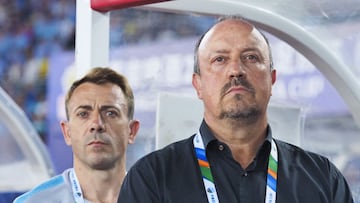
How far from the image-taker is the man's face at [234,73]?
3.96 feet

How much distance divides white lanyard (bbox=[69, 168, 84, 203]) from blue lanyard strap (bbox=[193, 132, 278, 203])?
1.34 feet

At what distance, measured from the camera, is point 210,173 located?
122cm

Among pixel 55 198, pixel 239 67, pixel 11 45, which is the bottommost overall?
pixel 55 198

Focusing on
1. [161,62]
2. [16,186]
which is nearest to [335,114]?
[161,62]

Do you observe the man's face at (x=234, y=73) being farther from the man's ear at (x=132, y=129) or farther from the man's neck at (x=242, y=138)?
the man's ear at (x=132, y=129)

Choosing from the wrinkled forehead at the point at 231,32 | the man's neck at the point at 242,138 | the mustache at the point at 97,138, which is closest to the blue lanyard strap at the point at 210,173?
the man's neck at the point at 242,138

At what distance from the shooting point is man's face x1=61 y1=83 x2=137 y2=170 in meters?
1.55

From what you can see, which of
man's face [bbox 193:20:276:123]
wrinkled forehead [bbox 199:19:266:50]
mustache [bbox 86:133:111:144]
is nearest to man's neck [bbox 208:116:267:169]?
man's face [bbox 193:20:276:123]

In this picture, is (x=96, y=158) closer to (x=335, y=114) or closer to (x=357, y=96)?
(x=357, y=96)

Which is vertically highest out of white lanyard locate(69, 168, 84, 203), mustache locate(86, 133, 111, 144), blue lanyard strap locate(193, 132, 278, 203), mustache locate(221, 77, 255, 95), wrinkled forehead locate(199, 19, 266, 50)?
wrinkled forehead locate(199, 19, 266, 50)

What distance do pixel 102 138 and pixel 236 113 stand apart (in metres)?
0.43

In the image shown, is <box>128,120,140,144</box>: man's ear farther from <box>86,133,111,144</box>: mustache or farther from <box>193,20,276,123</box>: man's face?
<box>193,20,276,123</box>: man's face

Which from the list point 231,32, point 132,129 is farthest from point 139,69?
point 231,32

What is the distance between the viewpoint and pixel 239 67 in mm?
1220
